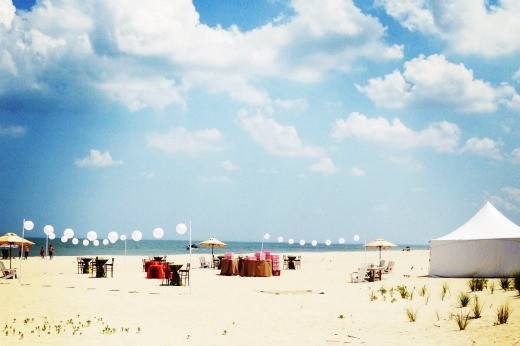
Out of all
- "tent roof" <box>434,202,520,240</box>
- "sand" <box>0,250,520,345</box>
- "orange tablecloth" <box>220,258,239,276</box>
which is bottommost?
"orange tablecloth" <box>220,258,239,276</box>

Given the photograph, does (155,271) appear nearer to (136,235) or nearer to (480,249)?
(136,235)

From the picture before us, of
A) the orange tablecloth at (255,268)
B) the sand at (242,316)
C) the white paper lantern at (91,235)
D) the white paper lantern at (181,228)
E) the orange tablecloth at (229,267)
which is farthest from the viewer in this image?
the white paper lantern at (91,235)

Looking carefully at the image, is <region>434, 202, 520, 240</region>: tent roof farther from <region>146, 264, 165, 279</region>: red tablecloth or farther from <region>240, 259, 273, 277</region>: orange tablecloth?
<region>146, 264, 165, 279</region>: red tablecloth

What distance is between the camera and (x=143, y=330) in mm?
10133

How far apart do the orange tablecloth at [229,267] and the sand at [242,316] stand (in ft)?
19.7

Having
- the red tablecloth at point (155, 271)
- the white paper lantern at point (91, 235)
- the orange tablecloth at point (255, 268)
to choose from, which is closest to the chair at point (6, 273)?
the red tablecloth at point (155, 271)

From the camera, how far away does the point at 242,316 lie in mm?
11891

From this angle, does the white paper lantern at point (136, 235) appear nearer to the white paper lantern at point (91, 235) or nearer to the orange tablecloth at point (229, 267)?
the orange tablecloth at point (229, 267)

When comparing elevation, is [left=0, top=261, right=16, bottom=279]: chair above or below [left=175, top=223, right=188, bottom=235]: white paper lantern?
below

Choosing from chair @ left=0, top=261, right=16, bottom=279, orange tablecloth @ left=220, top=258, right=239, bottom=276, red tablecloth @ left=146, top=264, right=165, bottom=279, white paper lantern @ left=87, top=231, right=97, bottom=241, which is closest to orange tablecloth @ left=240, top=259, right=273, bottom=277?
orange tablecloth @ left=220, top=258, right=239, bottom=276

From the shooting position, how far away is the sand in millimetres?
9273

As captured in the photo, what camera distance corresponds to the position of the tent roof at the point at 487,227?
22.8 metres

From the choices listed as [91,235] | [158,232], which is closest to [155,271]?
[158,232]

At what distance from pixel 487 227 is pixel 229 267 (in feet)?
38.2
